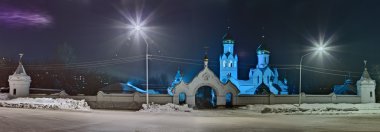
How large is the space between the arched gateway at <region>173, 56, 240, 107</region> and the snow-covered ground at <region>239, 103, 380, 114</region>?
233cm

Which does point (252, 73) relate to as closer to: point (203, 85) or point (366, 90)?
point (366, 90)

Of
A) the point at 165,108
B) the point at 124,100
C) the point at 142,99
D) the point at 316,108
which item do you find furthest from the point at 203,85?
the point at 316,108

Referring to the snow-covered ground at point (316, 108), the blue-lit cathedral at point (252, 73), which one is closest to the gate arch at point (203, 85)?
the snow-covered ground at point (316, 108)

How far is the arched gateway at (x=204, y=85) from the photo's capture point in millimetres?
38938

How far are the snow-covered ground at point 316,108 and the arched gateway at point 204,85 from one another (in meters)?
2.33

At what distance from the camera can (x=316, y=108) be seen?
122 feet

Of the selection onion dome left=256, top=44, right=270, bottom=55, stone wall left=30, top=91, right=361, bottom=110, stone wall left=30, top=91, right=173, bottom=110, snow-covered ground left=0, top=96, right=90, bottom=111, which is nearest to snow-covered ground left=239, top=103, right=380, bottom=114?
stone wall left=30, top=91, right=361, bottom=110

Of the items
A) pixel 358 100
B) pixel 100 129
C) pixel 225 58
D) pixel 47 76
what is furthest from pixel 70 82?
pixel 100 129

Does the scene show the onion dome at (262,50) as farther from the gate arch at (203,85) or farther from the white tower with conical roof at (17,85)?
the white tower with conical roof at (17,85)

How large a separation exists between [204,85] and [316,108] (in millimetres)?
10334

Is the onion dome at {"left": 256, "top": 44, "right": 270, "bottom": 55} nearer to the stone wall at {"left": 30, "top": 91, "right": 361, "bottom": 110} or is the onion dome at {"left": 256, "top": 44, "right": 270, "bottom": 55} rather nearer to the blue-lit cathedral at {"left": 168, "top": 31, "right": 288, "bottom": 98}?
the blue-lit cathedral at {"left": 168, "top": 31, "right": 288, "bottom": 98}

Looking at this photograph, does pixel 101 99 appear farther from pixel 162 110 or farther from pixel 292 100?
pixel 292 100

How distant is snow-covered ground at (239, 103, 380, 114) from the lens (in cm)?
3491

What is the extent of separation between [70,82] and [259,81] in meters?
32.8
